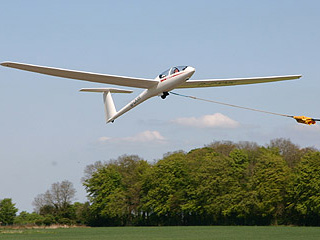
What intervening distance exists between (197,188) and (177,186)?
6270 millimetres

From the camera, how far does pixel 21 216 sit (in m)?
123

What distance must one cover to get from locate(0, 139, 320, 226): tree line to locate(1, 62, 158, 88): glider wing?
186 feet

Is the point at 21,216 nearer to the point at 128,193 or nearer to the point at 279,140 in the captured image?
the point at 128,193

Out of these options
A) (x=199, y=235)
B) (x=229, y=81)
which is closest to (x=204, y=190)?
(x=199, y=235)

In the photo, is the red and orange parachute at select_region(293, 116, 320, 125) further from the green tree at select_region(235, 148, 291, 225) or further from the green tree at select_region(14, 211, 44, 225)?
the green tree at select_region(14, 211, 44, 225)

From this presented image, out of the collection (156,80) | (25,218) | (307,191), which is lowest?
(25,218)

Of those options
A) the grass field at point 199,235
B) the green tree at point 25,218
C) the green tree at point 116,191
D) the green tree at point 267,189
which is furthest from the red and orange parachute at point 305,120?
the green tree at point 25,218

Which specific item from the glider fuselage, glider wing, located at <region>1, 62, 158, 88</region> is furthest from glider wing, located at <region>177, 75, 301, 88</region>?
glider wing, located at <region>1, 62, 158, 88</region>

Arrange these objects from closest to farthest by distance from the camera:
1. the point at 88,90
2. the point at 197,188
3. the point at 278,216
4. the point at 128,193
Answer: the point at 88,90, the point at 278,216, the point at 197,188, the point at 128,193

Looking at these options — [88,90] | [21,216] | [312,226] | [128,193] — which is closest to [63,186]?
[128,193]

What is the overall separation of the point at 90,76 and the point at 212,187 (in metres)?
67.0

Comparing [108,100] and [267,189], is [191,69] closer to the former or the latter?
[108,100]

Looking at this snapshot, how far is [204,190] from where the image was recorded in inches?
3472

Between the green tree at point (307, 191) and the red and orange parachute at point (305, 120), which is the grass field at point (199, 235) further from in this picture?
the red and orange parachute at point (305, 120)
